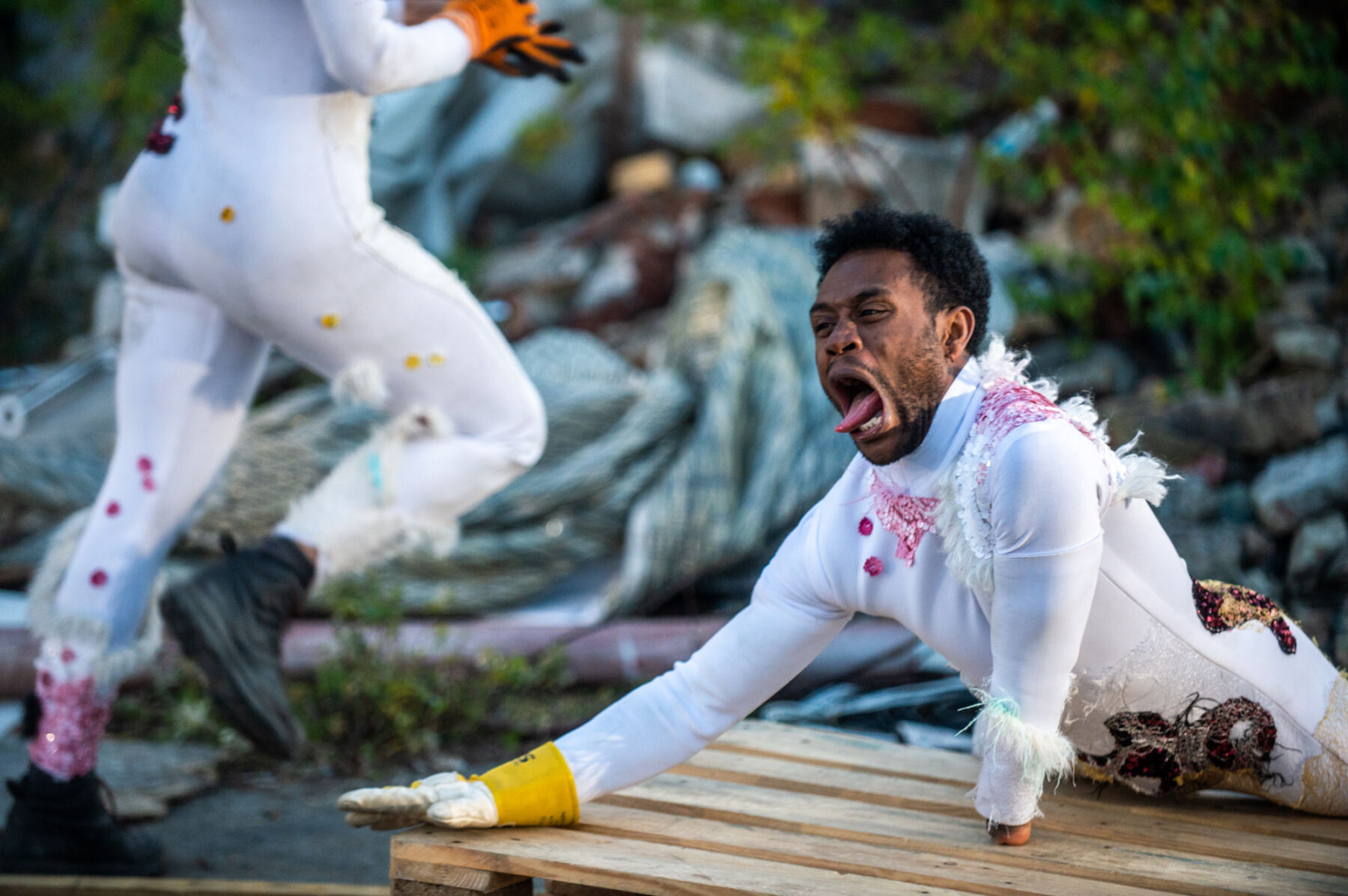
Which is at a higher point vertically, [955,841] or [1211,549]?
[1211,549]

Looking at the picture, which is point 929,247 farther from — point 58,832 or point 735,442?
point 735,442

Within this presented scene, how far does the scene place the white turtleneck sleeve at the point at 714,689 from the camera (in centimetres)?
183

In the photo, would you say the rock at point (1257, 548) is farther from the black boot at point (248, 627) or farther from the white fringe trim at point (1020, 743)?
the black boot at point (248, 627)

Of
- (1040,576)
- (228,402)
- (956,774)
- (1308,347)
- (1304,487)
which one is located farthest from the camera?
(1308,347)

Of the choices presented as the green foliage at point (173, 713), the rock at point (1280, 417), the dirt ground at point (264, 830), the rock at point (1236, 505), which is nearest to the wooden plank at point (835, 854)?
the dirt ground at point (264, 830)

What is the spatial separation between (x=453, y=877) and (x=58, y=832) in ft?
3.40

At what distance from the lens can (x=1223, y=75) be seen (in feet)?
13.1

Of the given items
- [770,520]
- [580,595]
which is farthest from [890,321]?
[580,595]

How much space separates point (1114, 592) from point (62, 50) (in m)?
7.81

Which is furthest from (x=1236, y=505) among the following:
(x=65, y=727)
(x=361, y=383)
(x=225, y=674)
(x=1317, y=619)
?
(x=65, y=727)

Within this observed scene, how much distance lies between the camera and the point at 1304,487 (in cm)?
353

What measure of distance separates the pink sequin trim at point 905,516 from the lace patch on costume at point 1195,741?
16.4 inches

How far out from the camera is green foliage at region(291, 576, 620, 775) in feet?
10.3

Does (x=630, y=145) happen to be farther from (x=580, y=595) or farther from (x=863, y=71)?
(x=580, y=595)
